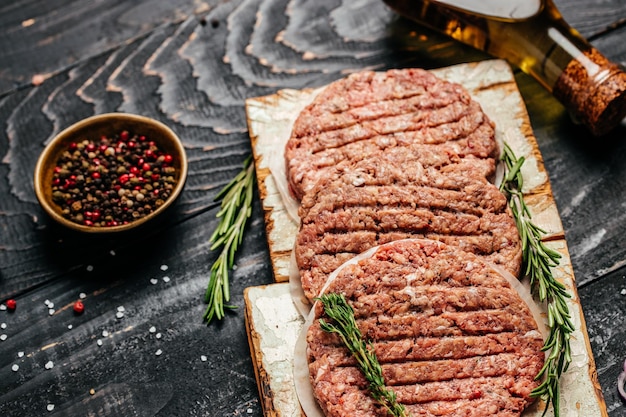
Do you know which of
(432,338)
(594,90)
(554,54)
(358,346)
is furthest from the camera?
(554,54)

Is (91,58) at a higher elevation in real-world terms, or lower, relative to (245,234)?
higher

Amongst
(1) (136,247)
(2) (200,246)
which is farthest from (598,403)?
(1) (136,247)

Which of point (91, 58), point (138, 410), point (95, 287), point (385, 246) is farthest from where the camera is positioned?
point (91, 58)

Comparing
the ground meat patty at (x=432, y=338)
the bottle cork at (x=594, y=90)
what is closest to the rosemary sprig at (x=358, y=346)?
the ground meat patty at (x=432, y=338)

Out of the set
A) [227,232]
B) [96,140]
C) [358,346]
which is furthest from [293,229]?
[96,140]

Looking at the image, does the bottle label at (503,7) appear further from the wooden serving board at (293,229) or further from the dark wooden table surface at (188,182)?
the dark wooden table surface at (188,182)

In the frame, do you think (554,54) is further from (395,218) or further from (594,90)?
(395,218)

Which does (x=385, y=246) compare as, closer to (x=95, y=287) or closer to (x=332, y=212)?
(x=332, y=212)
